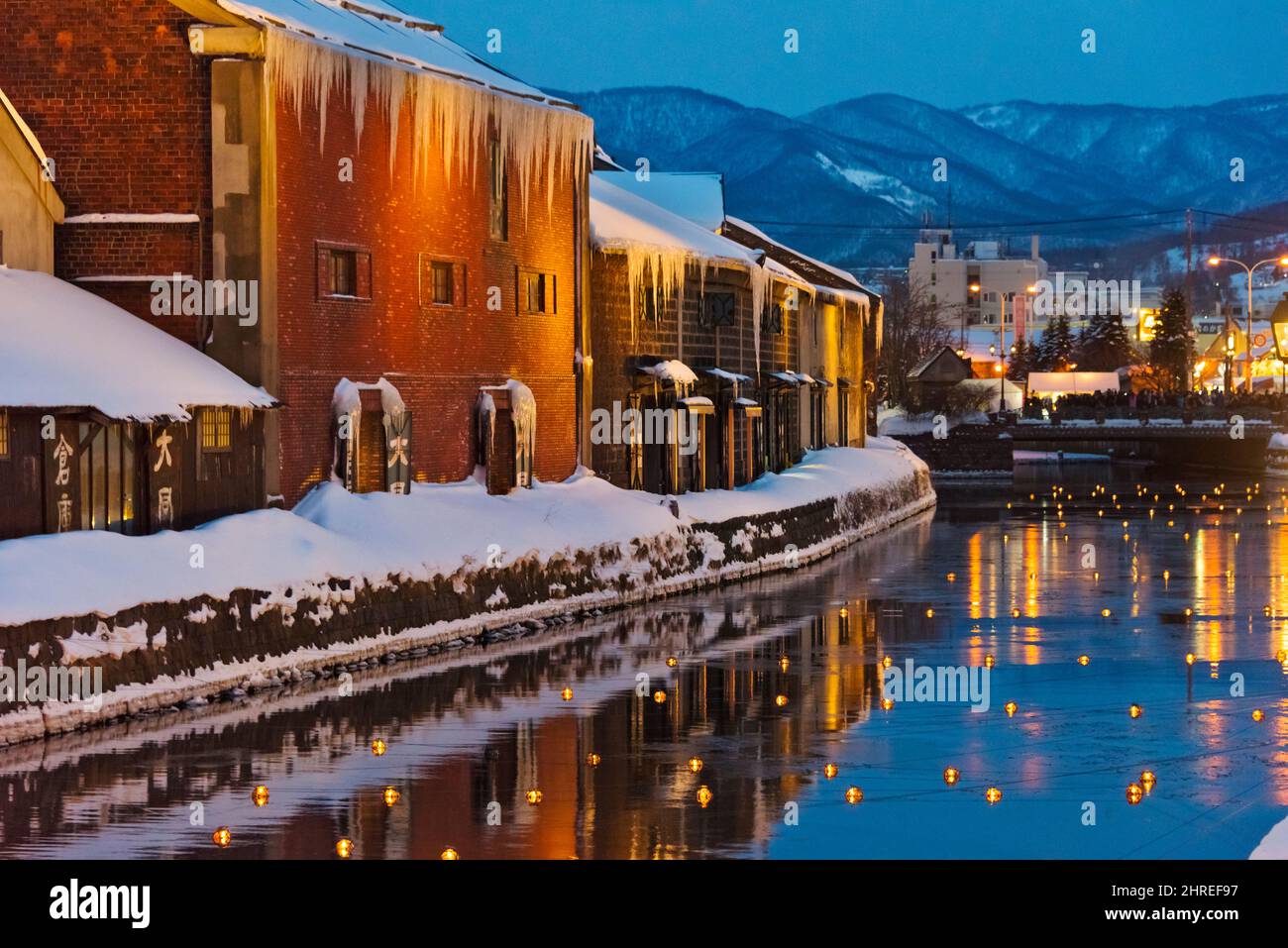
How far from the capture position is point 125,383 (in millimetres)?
28438

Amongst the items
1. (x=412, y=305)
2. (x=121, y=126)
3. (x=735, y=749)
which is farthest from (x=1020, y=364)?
(x=735, y=749)

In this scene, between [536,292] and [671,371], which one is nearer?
[536,292]

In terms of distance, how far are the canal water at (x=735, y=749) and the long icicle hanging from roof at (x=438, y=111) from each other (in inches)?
358

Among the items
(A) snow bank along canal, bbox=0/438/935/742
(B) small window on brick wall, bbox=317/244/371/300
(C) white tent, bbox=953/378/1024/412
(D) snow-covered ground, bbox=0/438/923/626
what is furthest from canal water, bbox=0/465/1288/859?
(C) white tent, bbox=953/378/1024/412

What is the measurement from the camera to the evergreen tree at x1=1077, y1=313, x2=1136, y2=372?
173 meters

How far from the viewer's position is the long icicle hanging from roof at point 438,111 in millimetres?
33594

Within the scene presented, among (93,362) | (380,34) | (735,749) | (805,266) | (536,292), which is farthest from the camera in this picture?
(805,266)

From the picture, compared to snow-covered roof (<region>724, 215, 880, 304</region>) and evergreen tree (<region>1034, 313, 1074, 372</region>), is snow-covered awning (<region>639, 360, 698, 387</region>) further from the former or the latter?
evergreen tree (<region>1034, 313, 1074, 372</region>)

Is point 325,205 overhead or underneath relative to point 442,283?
overhead

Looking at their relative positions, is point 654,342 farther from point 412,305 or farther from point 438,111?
point 438,111

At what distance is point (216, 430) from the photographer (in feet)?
103

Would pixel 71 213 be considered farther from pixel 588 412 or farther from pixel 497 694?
pixel 588 412

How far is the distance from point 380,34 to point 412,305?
4.93m

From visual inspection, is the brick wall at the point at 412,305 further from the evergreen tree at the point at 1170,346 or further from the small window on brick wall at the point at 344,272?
the evergreen tree at the point at 1170,346
